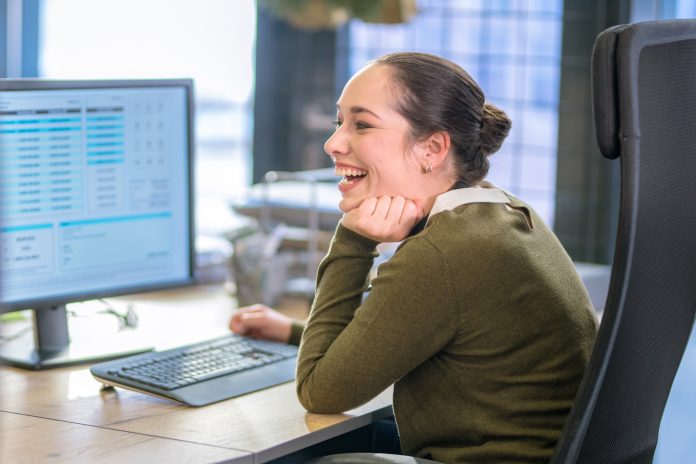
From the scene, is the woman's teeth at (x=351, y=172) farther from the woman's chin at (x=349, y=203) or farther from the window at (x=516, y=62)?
the window at (x=516, y=62)

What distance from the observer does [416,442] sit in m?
1.50

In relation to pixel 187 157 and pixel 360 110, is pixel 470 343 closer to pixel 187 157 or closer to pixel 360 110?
pixel 360 110

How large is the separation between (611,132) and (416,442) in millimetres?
553

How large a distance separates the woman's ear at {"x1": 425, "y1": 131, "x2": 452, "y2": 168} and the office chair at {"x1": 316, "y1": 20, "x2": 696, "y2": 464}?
0.38 meters

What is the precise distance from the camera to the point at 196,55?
4.00m

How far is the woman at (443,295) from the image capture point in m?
1.42

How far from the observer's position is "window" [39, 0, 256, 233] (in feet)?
11.6

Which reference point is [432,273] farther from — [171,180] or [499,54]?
[499,54]

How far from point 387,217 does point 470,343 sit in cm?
24

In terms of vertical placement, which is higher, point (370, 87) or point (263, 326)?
point (370, 87)

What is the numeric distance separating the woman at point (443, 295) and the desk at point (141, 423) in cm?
6

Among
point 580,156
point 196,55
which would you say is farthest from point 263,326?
point 196,55

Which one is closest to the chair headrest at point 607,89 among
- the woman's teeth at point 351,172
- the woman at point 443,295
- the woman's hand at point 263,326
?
the woman at point 443,295

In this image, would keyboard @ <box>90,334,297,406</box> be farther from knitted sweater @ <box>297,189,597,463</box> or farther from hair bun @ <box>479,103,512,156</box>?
hair bun @ <box>479,103,512,156</box>
